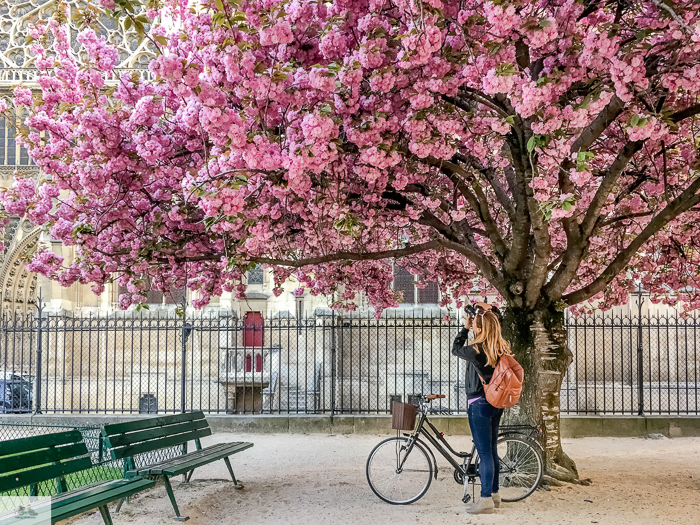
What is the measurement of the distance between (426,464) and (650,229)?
130 inches

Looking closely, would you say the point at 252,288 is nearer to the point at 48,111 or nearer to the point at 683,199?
the point at 48,111

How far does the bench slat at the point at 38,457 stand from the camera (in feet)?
15.1

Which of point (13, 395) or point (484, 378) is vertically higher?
point (484, 378)

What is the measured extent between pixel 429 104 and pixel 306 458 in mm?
5864

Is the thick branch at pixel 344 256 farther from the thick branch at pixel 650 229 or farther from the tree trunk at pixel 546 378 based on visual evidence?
the thick branch at pixel 650 229

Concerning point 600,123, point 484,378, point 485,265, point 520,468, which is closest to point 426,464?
point 520,468

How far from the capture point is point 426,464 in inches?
247

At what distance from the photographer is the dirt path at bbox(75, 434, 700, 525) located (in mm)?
5953

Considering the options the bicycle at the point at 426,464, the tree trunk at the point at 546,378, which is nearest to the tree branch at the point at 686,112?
the tree trunk at the point at 546,378

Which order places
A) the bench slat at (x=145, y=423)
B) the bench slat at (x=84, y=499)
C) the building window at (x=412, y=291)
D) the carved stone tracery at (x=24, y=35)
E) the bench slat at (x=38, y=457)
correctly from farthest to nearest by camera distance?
the carved stone tracery at (x=24, y=35) < the building window at (x=412, y=291) < the bench slat at (x=145, y=423) < the bench slat at (x=38, y=457) < the bench slat at (x=84, y=499)

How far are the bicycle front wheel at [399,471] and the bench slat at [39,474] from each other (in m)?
→ 2.61

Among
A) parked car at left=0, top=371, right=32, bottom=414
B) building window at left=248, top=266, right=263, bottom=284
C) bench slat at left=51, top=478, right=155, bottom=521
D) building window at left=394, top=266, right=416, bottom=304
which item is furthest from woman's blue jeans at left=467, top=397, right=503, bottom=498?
building window at left=248, top=266, right=263, bottom=284

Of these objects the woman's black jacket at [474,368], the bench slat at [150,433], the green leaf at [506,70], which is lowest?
the bench slat at [150,433]

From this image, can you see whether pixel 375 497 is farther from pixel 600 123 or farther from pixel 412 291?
pixel 412 291
